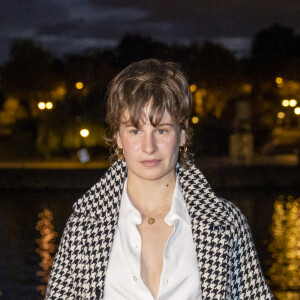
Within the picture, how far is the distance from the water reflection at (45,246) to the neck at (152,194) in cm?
758

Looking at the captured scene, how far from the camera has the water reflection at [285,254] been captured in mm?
10062

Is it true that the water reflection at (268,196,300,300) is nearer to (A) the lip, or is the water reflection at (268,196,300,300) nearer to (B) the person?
(B) the person

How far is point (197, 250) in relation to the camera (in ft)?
7.47

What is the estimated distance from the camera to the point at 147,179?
7.62 ft

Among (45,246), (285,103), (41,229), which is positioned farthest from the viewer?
(285,103)

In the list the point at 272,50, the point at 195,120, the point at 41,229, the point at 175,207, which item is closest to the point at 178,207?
the point at 175,207

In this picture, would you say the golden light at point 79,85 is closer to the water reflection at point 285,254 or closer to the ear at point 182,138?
the water reflection at point 285,254

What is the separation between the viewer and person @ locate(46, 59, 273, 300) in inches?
88.8

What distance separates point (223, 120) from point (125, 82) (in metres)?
39.2

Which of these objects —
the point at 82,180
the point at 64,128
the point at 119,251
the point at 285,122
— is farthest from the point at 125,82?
the point at 285,122

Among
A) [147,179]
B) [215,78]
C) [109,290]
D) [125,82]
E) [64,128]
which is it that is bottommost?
[109,290]

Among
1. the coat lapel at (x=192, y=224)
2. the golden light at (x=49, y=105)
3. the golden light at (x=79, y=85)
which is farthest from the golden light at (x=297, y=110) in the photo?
the coat lapel at (x=192, y=224)

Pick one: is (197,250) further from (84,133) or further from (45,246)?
(84,133)

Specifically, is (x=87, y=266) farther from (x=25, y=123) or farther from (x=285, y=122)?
(x=285, y=122)
